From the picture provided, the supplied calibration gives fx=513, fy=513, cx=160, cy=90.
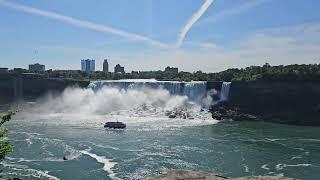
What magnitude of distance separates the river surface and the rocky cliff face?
4067 millimetres

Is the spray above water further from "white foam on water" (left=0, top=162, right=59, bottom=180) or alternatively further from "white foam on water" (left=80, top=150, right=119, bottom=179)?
"white foam on water" (left=0, top=162, right=59, bottom=180)

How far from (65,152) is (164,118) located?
24.4 m

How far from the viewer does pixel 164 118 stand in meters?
59.9

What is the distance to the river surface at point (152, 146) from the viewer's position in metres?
31.2

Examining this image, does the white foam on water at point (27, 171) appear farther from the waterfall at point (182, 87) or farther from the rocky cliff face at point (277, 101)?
the waterfall at point (182, 87)

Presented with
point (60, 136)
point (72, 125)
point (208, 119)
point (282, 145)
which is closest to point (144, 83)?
point (208, 119)

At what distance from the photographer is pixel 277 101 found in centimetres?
6294

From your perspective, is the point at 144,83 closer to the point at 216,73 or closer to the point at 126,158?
the point at 216,73

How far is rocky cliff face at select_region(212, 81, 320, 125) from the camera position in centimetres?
5891

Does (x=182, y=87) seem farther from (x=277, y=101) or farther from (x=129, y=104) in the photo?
(x=277, y=101)

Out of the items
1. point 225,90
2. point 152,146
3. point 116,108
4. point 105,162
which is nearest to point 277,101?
point 225,90

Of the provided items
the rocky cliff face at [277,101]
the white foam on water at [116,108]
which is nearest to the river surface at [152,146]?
the white foam on water at [116,108]

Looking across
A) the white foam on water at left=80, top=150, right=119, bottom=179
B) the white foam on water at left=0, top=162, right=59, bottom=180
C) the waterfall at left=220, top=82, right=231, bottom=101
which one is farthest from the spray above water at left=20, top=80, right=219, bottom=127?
the white foam on water at left=0, top=162, right=59, bottom=180

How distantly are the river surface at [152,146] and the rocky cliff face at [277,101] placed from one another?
407 centimetres
